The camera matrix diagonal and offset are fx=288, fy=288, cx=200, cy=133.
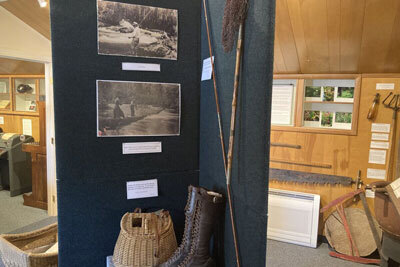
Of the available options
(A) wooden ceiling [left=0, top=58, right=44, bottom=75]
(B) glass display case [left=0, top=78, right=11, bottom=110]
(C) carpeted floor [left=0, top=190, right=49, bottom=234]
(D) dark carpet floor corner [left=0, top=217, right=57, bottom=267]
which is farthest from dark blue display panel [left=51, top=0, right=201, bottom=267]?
(B) glass display case [left=0, top=78, right=11, bottom=110]

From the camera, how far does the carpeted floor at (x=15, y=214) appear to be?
3.35 metres

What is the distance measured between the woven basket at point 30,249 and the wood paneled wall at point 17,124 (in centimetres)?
300

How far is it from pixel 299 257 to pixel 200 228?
2.15 metres

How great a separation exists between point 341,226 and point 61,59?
3.03 meters

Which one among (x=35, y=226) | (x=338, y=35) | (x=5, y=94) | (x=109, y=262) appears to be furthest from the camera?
(x=5, y=94)

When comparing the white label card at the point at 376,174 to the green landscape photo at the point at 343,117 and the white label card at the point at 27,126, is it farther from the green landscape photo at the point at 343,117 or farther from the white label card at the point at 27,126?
the white label card at the point at 27,126

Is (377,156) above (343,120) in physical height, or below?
below

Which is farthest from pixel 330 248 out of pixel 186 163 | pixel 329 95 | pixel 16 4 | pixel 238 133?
pixel 16 4

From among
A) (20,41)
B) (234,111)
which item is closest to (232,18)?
(234,111)

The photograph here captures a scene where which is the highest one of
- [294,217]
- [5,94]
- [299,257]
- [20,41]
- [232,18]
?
[20,41]

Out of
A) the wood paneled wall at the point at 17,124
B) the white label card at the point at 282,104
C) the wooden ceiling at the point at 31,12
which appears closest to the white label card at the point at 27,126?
the wood paneled wall at the point at 17,124

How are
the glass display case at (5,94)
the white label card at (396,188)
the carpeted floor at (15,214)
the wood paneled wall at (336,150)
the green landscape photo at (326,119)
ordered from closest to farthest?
1. the white label card at (396,188)
2. the wood paneled wall at (336,150)
3. the green landscape photo at (326,119)
4. the carpeted floor at (15,214)
5. the glass display case at (5,94)

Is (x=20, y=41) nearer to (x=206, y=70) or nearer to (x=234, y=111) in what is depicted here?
(x=206, y=70)

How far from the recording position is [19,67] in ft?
14.0
